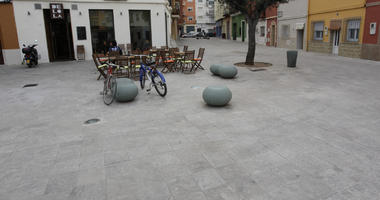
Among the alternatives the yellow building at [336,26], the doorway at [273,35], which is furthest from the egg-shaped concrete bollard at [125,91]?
the doorway at [273,35]

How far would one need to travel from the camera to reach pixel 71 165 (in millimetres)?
3967

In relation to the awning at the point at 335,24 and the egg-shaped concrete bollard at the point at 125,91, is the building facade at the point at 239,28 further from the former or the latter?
the egg-shaped concrete bollard at the point at 125,91

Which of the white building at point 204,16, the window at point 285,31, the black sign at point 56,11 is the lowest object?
the window at point 285,31

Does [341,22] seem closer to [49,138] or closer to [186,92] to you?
[186,92]

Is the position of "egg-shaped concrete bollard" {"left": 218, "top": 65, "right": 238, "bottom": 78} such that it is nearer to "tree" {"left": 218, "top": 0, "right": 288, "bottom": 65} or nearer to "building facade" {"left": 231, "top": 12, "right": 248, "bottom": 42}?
"tree" {"left": 218, "top": 0, "right": 288, "bottom": 65}

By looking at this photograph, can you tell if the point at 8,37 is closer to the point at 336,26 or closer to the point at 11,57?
the point at 11,57

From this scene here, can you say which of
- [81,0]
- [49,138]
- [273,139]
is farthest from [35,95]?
[81,0]

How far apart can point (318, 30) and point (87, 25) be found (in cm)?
1545

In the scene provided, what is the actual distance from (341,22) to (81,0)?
15498mm

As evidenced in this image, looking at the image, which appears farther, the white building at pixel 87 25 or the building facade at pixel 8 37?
the white building at pixel 87 25

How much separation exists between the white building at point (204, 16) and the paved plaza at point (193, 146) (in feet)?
221

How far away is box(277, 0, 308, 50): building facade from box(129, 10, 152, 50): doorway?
11.8 m

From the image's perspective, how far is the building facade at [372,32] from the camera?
1433cm

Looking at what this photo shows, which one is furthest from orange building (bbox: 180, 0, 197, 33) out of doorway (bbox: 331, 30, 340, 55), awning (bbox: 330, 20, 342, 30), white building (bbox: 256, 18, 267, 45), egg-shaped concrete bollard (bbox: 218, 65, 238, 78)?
egg-shaped concrete bollard (bbox: 218, 65, 238, 78)
